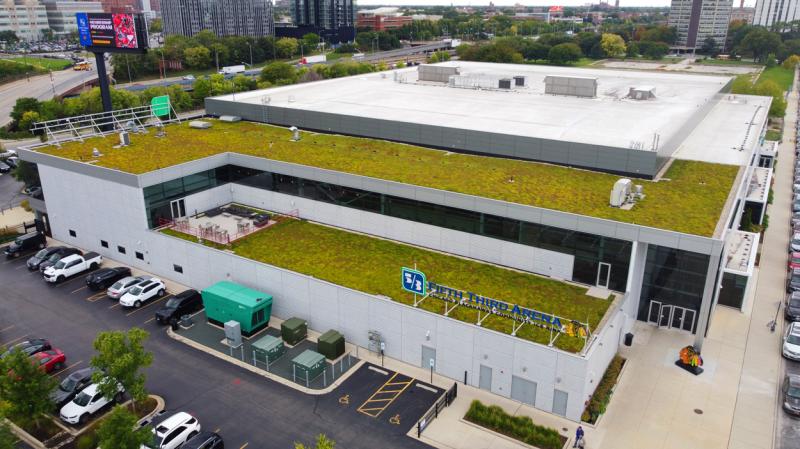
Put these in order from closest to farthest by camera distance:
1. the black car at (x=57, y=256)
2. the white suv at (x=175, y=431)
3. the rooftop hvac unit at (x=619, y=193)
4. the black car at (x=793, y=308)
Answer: the white suv at (x=175, y=431)
the rooftop hvac unit at (x=619, y=193)
the black car at (x=793, y=308)
the black car at (x=57, y=256)

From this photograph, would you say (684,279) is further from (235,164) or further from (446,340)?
(235,164)

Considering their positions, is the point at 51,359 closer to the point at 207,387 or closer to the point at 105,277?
the point at 207,387

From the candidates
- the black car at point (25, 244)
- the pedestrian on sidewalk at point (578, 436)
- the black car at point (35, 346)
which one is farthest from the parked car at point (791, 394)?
the black car at point (25, 244)

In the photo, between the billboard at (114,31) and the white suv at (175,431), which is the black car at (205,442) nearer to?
the white suv at (175,431)

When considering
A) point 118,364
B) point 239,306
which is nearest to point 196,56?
point 239,306

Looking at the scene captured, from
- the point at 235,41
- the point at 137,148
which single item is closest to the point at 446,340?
the point at 137,148

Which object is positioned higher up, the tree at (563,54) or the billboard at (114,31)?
the billboard at (114,31)
